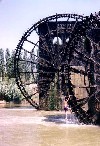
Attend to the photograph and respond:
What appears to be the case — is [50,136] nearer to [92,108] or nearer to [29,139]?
[29,139]

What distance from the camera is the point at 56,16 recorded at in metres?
22.6

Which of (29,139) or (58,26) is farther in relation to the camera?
(58,26)

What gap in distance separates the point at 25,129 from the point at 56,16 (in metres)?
9.97

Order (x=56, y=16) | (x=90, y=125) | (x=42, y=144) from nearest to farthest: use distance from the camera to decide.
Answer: (x=42, y=144) → (x=90, y=125) → (x=56, y=16)

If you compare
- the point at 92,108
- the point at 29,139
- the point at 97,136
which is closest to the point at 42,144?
the point at 29,139

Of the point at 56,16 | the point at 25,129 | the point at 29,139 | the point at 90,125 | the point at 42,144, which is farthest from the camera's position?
the point at 56,16

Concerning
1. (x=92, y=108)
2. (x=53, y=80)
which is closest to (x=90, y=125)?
(x=92, y=108)

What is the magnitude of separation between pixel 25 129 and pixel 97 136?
9.79 feet

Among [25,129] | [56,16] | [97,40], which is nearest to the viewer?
[25,129]

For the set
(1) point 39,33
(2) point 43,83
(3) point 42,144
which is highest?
(1) point 39,33

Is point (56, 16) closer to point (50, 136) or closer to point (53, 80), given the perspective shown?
point (53, 80)

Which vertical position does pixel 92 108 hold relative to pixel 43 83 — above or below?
below

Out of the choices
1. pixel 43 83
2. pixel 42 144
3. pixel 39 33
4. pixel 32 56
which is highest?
pixel 39 33

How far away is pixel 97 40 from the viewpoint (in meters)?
18.4
